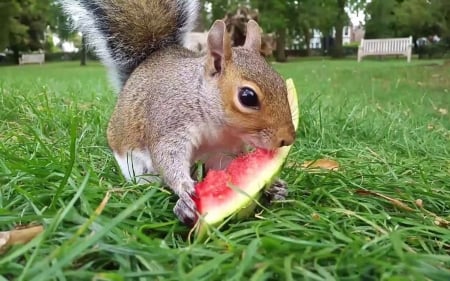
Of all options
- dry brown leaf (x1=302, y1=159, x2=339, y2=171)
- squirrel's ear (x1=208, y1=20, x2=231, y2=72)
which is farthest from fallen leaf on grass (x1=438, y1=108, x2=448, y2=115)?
squirrel's ear (x1=208, y1=20, x2=231, y2=72)

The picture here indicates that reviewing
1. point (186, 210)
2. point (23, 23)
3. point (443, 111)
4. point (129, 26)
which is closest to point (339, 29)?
point (23, 23)

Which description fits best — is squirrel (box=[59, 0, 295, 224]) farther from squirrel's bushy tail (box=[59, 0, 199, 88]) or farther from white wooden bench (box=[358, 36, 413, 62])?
white wooden bench (box=[358, 36, 413, 62])

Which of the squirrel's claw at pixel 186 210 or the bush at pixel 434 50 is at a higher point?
the squirrel's claw at pixel 186 210

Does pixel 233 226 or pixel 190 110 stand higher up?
Result: pixel 190 110

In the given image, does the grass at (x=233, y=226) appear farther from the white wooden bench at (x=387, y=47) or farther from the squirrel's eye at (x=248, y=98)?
the white wooden bench at (x=387, y=47)

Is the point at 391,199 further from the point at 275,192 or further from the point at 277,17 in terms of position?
the point at 277,17

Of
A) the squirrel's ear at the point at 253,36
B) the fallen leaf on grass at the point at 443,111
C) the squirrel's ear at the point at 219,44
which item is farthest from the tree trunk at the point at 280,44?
the squirrel's ear at the point at 219,44

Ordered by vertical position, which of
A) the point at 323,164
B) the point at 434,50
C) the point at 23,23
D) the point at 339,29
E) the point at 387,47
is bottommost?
the point at 434,50
